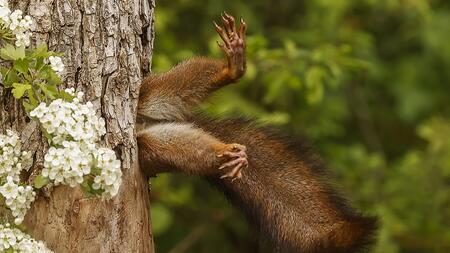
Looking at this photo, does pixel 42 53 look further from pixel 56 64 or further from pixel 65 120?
pixel 65 120

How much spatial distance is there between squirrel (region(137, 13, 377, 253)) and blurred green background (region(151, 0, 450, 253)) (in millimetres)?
2807

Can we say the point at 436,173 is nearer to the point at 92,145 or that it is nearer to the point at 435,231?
the point at 435,231

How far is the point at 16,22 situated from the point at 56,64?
19 cm

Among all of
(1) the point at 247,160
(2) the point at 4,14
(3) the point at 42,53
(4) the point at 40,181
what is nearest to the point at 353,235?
(1) the point at 247,160

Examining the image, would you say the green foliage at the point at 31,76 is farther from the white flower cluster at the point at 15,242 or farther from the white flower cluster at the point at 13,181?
the white flower cluster at the point at 15,242

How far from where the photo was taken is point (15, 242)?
3.49 m

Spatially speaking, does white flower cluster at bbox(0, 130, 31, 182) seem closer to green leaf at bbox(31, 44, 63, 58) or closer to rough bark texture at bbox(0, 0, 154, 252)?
rough bark texture at bbox(0, 0, 154, 252)

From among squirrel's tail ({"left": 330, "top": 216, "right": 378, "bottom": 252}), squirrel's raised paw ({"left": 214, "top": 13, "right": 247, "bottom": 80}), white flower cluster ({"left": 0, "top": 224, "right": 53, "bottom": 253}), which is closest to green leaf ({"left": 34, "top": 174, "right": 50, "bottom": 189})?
white flower cluster ({"left": 0, "top": 224, "right": 53, "bottom": 253})

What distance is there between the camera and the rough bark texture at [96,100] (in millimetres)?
3695

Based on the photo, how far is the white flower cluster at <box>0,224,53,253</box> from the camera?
3461 millimetres

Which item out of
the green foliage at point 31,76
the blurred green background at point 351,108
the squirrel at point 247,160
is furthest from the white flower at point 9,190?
the blurred green background at point 351,108

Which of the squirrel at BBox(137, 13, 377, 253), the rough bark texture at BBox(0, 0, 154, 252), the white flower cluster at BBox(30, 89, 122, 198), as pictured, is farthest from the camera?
the squirrel at BBox(137, 13, 377, 253)

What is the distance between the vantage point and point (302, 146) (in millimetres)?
4520

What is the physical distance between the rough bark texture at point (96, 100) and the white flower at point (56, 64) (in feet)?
0.74
